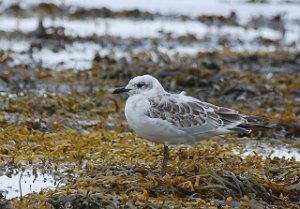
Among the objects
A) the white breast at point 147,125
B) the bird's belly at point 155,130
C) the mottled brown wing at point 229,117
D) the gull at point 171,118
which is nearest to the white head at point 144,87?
the gull at point 171,118

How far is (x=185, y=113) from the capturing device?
554cm

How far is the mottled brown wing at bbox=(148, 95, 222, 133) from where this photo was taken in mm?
5402

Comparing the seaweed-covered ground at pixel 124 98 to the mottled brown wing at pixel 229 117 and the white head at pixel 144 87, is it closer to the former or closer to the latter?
the mottled brown wing at pixel 229 117

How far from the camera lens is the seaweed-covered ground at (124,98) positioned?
5.02 meters

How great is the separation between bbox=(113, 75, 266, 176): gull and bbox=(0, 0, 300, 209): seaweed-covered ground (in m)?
0.23

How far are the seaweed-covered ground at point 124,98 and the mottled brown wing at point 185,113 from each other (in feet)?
0.97

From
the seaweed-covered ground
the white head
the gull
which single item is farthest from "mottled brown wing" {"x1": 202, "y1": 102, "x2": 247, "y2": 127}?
the white head

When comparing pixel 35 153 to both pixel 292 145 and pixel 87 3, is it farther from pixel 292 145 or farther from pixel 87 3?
pixel 87 3

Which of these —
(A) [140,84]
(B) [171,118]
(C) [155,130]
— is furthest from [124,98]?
(C) [155,130]

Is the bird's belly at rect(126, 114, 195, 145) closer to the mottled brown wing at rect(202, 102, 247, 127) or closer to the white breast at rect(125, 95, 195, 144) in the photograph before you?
the white breast at rect(125, 95, 195, 144)

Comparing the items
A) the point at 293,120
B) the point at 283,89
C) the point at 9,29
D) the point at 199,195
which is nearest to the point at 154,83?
the point at 199,195

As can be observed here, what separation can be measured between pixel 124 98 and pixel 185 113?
10.9 feet

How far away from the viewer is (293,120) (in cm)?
788

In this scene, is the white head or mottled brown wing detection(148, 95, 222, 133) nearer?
mottled brown wing detection(148, 95, 222, 133)
